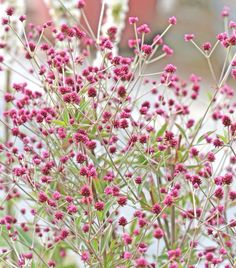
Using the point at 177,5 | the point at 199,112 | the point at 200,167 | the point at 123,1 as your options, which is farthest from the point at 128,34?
the point at 200,167

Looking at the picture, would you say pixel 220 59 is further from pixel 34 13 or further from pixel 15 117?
pixel 15 117

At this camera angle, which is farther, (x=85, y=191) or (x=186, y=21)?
(x=186, y=21)

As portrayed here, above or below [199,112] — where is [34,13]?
above

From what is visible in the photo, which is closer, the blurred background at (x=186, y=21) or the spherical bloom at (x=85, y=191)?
the spherical bloom at (x=85, y=191)

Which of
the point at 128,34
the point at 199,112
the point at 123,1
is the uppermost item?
the point at 123,1

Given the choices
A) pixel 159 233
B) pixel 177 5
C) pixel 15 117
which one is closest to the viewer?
pixel 159 233

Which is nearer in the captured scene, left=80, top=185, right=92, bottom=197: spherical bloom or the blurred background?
left=80, top=185, right=92, bottom=197: spherical bloom

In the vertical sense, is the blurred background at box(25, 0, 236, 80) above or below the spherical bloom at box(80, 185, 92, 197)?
below

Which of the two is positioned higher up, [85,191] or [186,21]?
[85,191]

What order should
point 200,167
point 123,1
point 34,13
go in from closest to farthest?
point 200,167 → point 123,1 → point 34,13

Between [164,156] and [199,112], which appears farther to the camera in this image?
[199,112]

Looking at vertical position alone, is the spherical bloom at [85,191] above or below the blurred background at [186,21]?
above
